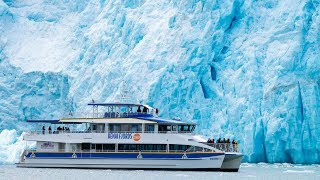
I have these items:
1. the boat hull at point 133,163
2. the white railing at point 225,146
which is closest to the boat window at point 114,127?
the boat hull at point 133,163

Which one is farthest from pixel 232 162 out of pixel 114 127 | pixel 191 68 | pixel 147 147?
pixel 191 68

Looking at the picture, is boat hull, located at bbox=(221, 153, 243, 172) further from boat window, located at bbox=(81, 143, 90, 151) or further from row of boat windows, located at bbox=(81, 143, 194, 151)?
boat window, located at bbox=(81, 143, 90, 151)

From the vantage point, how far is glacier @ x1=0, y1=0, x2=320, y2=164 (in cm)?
4359

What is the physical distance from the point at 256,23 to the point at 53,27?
14388 mm

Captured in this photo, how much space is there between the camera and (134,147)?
1489 inches

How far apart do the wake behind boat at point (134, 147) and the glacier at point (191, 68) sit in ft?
15.3

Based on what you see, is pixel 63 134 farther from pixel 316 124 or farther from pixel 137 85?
pixel 316 124

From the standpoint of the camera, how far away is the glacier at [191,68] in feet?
143

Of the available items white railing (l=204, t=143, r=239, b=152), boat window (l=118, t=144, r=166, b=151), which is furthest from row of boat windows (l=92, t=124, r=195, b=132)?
white railing (l=204, t=143, r=239, b=152)

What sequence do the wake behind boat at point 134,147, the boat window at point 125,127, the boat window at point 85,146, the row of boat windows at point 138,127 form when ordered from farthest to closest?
the boat window at point 85,146
the boat window at point 125,127
the row of boat windows at point 138,127
the wake behind boat at point 134,147

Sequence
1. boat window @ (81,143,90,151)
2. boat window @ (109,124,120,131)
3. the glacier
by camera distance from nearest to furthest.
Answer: boat window @ (109,124,120,131) → boat window @ (81,143,90,151) → the glacier

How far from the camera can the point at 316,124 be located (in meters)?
42.7

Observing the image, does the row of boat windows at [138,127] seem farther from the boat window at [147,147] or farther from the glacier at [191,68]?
the glacier at [191,68]

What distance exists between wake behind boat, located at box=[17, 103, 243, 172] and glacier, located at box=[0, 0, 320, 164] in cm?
465
